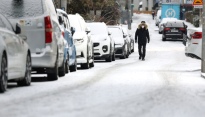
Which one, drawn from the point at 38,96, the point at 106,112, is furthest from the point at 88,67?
the point at 106,112

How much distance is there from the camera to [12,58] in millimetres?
9352

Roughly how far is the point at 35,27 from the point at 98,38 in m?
10.9

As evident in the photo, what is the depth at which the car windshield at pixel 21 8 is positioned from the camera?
11.3 meters

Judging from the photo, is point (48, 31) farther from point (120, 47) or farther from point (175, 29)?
point (175, 29)

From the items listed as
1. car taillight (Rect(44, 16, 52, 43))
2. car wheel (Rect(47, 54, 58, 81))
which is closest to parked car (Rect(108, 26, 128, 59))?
car wheel (Rect(47, 54, 58, 81))

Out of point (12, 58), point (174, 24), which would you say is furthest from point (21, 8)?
point (174, 24)

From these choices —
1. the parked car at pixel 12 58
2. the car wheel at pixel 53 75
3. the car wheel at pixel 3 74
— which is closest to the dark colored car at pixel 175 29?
the car wheel at pixel 53 75

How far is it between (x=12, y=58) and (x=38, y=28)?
1900mm

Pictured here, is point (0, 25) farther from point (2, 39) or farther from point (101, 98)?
point (101, 98)

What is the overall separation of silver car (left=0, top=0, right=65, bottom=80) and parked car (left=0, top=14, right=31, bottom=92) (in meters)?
0.58

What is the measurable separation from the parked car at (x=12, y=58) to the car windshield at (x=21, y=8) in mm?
1111

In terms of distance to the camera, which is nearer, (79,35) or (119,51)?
(79,35)

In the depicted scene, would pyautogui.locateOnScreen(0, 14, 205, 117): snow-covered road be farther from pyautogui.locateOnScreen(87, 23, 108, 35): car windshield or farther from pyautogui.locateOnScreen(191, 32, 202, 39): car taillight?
pyautogui.locateOnScreen(87, 23, 108, 35): car windshield

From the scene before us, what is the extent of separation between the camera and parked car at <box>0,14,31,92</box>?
8781 mm
